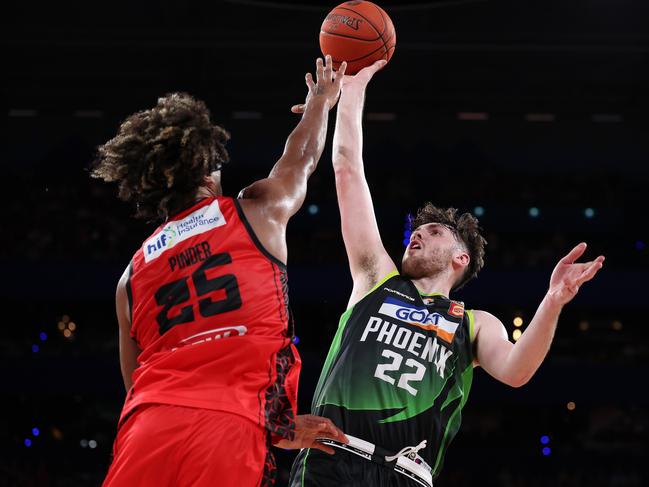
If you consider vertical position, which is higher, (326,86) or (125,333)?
(326,86)

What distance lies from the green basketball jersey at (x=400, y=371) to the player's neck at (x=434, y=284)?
0.14 m

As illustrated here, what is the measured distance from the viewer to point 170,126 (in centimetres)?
340

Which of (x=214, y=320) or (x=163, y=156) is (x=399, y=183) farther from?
(x=214, y=320)

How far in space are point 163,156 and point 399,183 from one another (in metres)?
16.7

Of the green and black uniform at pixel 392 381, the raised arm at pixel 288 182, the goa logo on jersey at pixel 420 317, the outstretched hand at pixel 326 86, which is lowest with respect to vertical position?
the green and black uniform at pixel 392 381

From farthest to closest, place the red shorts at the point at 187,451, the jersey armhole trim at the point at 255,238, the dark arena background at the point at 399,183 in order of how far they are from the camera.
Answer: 1. the dark arena background at the point at 399,183
2. the jersey armhole trim at the point at 255,238
3. the red shorts at the point at 187,451

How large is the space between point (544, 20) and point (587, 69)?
2365mm

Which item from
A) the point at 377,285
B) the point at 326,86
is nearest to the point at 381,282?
the point at 377,285

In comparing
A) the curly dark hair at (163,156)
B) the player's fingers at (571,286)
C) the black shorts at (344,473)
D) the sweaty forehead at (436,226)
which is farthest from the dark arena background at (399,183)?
the curly dark hair at (163,156)

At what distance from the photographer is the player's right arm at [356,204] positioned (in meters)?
4.91

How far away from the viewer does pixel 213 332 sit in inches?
125

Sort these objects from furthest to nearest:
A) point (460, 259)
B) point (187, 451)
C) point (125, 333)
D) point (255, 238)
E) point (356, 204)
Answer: point (460, 259)
point (356, 204)
point (125, 333)
point (255, 238)
point (187, 451)

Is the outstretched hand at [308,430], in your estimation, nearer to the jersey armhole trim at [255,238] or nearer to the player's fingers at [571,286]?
the jersey armhole trim at [255,238]

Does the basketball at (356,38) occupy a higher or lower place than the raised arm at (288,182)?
higher
